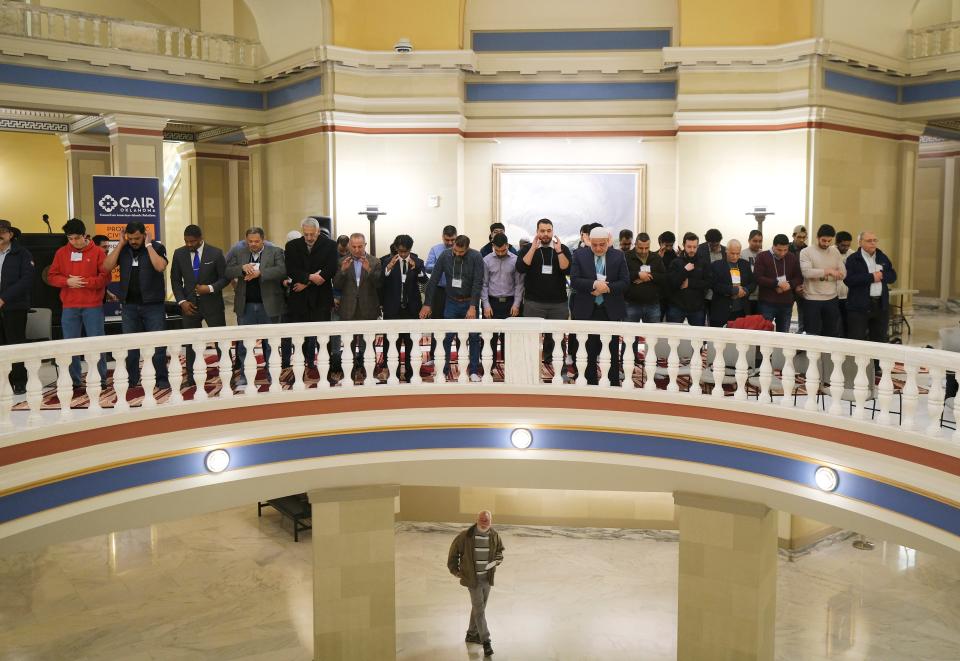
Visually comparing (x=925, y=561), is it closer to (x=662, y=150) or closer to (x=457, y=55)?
(x=662, y=150)

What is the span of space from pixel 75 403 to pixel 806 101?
9604 mm

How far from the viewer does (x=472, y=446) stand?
7262mm

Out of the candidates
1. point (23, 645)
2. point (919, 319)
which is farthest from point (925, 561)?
point (23, 645)

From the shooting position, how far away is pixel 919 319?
1428 centimetres

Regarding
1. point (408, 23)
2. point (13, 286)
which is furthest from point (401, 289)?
point (408, 23)

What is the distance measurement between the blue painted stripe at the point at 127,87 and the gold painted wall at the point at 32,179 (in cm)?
533

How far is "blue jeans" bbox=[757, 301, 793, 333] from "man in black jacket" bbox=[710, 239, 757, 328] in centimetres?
20

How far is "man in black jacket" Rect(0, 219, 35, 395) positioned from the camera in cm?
661

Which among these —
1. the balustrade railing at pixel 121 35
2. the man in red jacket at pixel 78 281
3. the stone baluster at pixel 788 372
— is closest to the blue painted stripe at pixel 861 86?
the stone baluster at pixel 788 372

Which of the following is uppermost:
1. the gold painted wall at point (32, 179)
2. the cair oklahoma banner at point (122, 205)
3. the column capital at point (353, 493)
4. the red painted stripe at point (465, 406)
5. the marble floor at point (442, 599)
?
the gold painted wall at point (32, 179)

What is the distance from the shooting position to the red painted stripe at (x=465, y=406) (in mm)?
5586

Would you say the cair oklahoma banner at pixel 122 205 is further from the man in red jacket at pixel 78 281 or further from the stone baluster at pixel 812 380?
the stone baluster at pixel 812 380

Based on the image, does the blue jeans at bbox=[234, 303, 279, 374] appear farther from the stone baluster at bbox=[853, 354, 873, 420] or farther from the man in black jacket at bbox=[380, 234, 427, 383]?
the stone baluster at bbox=[853, 354, 873, 420]

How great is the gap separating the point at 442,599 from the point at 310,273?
560 centimetres
